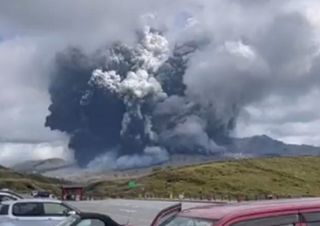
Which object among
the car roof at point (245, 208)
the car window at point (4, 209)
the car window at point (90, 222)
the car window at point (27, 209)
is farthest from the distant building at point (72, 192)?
the car roof at point (245, 208)

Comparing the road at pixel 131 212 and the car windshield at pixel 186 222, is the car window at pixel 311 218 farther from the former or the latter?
the road at pixel 131 212

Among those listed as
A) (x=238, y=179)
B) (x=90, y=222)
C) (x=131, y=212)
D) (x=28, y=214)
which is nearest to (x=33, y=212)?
(x=28, y=214)

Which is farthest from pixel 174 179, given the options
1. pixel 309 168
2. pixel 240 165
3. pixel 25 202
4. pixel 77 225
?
pixel 77 225

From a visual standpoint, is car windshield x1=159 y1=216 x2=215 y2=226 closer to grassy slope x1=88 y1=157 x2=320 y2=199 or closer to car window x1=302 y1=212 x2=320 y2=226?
car window x1=302 y1=212 x2=320 y2=226

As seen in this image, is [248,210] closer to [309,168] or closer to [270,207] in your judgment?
[270,207]

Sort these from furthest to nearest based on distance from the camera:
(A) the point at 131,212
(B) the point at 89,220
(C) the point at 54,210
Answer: (A) the point at 131,212 < (C) the point at 54,210 < (B) the point at 89,220

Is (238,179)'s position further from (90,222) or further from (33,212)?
(90,222)

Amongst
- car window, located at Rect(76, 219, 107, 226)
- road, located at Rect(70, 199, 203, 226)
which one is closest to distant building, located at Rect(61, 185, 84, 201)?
road, located at Rect(70, 199, 203, 226)
